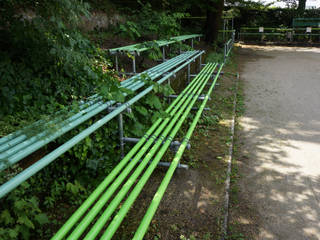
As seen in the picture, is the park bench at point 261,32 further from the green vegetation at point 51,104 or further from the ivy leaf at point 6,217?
the ivy leaf at point 6,217

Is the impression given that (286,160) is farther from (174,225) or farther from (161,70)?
(161,70)

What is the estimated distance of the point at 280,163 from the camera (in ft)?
10.3

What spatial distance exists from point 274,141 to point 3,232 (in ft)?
10.5

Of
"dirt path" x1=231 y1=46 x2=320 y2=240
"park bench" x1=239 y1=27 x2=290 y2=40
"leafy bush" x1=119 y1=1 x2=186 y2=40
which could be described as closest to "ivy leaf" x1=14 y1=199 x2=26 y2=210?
"dirt path" x1=231 y1=46 x2=320 y2=240

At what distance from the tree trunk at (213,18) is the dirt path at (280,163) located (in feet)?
15.4

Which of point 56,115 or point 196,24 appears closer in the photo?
point 56,115

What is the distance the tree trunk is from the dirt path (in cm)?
471

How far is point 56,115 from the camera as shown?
7.18 ft

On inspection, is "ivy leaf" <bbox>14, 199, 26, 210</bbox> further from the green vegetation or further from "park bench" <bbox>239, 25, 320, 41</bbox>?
"park bench" <bbox>239, 25, 320, 41</bbox>

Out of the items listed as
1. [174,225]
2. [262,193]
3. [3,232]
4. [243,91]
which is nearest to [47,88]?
[3,232]

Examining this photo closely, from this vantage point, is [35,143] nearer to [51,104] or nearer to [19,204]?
[19,204]

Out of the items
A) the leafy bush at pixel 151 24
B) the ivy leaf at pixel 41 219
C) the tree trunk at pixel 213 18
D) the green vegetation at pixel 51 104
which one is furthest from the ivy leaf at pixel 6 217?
the tree trunk at pixel 213 18

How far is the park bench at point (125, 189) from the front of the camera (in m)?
1.49

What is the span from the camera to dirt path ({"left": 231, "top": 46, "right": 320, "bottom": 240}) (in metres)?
2.23
